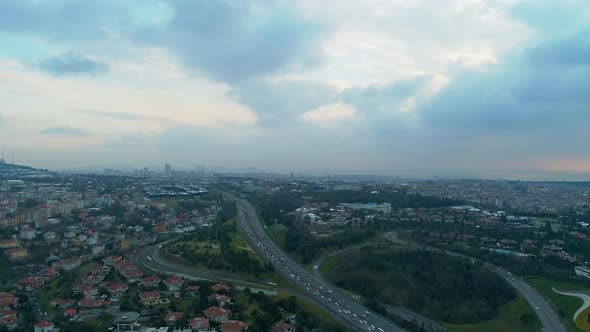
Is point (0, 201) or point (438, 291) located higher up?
point (0, 201)

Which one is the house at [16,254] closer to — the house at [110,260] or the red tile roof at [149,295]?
the house at [110,260]

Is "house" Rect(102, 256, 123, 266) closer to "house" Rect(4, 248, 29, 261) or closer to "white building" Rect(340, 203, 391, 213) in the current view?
"house" Rect(4, 248, 29, 261)

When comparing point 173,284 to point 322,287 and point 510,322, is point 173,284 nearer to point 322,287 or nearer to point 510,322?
point 322,287

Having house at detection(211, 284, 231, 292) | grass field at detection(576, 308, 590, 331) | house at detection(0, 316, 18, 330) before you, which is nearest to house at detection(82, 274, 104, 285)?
house at detection(0, 316, 18, 330)

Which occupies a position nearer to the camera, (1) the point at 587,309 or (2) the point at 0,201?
(1) the point at 587,309

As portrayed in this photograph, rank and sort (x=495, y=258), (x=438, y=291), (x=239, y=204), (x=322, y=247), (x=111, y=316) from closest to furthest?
(x=111, y=316) < (x=438, y=291) < (x=495, y=258) < (x=322, y=247) < (x=239, y=204)

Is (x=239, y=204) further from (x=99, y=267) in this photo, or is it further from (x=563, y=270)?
(x=563, y=270)

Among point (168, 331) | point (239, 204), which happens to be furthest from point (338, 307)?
point (239, 204)
